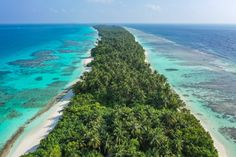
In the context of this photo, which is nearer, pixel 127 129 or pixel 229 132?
pixel 127 129

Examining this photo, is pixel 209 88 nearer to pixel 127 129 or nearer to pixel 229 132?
pixel 229 132

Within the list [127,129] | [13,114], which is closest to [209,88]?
[127,129]

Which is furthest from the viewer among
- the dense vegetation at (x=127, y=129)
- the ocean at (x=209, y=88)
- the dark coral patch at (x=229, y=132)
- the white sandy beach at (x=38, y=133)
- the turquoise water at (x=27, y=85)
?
the turquoise water at (x=27, y=85)

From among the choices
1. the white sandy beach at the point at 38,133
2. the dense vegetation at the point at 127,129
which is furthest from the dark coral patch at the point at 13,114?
the dense vegetation at the point at 127,129

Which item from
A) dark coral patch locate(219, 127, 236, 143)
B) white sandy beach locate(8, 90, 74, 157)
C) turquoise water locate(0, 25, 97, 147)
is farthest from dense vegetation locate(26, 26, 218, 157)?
turquoise water locate(0, 25, 97, 147)


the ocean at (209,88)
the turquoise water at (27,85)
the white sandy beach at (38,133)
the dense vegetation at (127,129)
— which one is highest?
the dense vegetation at (127,129)

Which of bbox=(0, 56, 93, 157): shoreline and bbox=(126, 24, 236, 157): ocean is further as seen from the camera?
bbox=(126, 24, 236, 157): ocean

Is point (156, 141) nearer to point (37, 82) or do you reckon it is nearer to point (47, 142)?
point (47, 142)

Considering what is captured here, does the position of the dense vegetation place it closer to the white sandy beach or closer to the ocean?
the white sandy beach

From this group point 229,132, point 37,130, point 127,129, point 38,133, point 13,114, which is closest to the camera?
point 127,129

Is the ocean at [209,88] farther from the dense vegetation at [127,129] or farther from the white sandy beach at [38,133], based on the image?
the white sandy beach at [38,133]

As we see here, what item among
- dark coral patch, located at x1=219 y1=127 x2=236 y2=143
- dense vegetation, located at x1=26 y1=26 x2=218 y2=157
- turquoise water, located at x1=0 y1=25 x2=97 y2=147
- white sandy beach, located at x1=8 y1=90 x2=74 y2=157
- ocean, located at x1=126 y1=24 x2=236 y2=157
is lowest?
turquoise water, located at x1=0 y1=25 x2=97 y2=147
